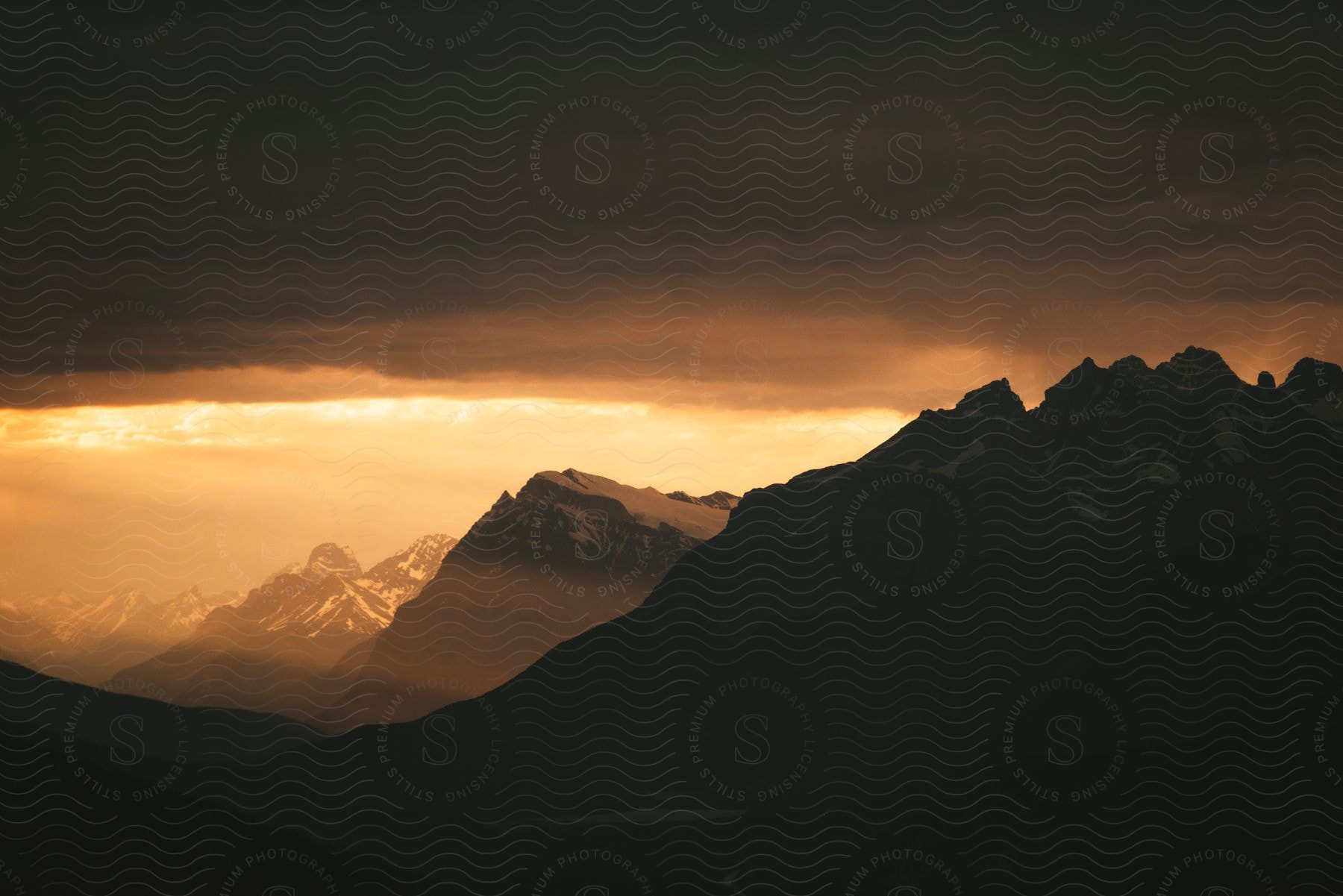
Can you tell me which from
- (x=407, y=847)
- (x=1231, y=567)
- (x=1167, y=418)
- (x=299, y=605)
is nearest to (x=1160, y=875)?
(x=407, y=847)

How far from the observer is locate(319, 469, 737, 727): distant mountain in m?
33.6

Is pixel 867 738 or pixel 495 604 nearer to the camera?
pixel 867 738

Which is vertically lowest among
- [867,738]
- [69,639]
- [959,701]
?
[867,738]

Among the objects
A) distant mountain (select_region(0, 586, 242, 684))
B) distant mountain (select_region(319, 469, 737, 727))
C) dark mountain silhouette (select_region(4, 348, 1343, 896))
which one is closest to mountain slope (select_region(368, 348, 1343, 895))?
dark mountain silhouette (select_region(4, 348, 1343, 896))

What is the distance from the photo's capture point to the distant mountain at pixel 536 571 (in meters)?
33.6

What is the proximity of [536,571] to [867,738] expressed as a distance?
518 inches

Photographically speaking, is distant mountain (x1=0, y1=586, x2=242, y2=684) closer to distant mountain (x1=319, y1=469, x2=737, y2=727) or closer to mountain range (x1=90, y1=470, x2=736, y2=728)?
mountain range (x1=90, y1=470, x2=736, y2=728)

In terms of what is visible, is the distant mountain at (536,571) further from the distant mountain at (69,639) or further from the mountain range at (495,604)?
the distant mountain at (69,639)

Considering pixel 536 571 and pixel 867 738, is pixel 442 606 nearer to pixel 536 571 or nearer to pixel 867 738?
pixel 536 571

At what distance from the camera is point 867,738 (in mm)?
37469

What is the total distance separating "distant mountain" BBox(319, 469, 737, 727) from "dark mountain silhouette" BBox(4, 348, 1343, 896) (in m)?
0.84

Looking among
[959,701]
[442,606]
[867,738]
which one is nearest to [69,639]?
[442,606]

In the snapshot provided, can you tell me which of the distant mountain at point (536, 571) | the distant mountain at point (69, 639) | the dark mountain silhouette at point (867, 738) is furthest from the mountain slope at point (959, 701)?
the distant mountain at point (69, 639)

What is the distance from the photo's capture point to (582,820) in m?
33.9
